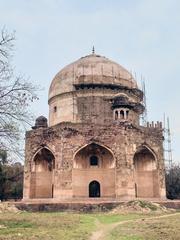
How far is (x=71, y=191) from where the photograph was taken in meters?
25.3

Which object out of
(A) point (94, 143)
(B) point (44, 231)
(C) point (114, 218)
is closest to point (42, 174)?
(A) point (94, 143)

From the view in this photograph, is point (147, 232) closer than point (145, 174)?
Yes

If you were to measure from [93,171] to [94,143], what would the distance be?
234 centimetres

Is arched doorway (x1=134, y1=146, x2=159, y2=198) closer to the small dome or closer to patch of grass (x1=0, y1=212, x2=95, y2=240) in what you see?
the small dome

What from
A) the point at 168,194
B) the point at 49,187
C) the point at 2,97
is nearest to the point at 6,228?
the point at 2,97

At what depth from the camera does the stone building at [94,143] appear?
84.7 feet

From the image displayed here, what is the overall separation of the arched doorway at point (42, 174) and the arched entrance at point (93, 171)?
2429mm

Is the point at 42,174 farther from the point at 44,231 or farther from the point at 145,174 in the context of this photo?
the point at 44,231

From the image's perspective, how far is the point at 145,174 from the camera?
2861 cm

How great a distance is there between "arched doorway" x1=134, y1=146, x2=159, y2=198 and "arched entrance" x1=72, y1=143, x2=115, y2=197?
8.49ft

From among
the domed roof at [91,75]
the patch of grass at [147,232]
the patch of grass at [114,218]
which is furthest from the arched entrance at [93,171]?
the patch of grass at [147,232]

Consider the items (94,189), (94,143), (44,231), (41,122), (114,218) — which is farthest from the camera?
(41,122)

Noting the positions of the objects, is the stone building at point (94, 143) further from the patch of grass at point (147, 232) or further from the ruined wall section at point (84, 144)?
the patch of grass at point (147, 232)

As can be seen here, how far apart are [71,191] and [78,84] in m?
8.78
